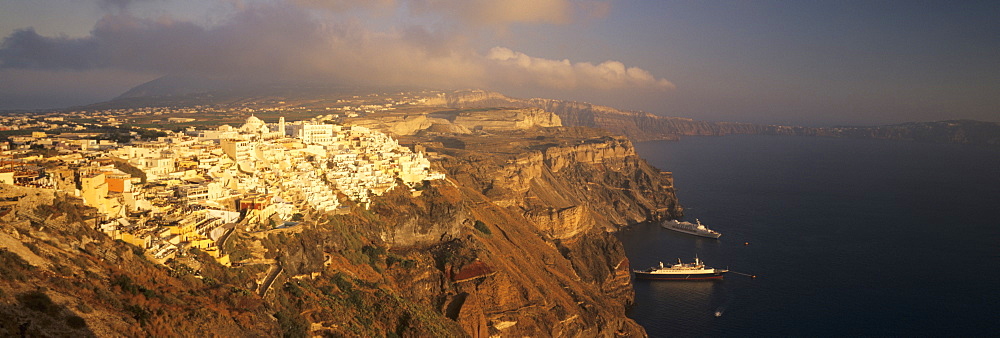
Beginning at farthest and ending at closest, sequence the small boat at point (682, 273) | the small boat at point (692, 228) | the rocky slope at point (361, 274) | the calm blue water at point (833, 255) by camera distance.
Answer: the small boat at point (692, 228), the small boat at point (682, 273), the calm blue water at point (833, 255), the rocky slope at point (361, 274)

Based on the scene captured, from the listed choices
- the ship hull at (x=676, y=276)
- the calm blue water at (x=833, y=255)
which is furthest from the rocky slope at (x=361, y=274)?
the calm blue water at (x=833, y=255)

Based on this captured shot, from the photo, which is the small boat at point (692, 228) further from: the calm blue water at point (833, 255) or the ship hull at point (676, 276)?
the ship hull at point (676, 276)

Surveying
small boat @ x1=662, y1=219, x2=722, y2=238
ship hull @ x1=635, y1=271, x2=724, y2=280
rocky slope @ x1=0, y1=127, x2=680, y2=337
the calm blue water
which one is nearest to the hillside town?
rocky slope @ x1=0, y1=127, x2=680, y2=337

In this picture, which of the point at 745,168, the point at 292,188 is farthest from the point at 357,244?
the point at 745,168

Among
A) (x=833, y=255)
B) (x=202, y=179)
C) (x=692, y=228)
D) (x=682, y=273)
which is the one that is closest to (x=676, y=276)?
(x=682, y=273)

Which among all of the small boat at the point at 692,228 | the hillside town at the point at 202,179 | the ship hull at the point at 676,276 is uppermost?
the hillside town at the point at 202,179

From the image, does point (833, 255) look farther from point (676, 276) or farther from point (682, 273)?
point (676, 276)
